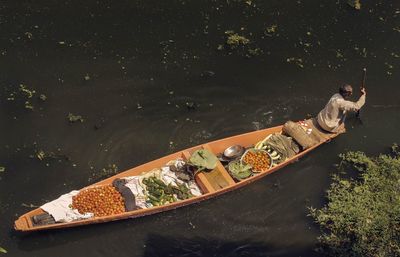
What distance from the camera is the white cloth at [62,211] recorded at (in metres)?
12.3

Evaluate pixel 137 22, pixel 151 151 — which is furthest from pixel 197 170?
pixel 137 22

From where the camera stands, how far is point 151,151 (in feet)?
48.3

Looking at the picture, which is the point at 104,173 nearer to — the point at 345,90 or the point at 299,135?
the point at 299,135

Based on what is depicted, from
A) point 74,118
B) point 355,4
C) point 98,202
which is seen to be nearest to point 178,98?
point 74,118

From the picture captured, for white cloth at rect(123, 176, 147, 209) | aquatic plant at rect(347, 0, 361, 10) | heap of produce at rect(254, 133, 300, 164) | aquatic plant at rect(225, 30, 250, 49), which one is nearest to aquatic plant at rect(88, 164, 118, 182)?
white cloth at rect(123, 176, 147, 209)

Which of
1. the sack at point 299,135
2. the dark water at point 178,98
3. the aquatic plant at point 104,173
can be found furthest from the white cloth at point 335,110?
the aquatic plant at point 104,173

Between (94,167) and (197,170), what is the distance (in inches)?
113

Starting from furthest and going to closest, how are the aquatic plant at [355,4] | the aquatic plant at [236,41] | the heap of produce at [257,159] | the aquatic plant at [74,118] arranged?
the aquatic plant at [355,4] → the aquatic plant at [236,41] → the aquatic plant at [74,118] → the heap of produce at [257,159]

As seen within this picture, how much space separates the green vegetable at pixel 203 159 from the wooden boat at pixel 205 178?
0.21 metres

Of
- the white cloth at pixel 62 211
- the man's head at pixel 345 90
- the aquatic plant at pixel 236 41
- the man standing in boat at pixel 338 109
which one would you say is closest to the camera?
the white cloth at pixel 62 211

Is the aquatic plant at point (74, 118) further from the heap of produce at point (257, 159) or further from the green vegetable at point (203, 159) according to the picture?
the heap of produce at point (257, 159)

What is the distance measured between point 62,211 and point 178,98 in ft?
17.4

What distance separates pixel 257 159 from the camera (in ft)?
45.6

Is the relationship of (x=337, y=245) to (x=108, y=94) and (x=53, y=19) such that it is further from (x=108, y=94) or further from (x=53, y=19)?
(x=53, y=19)
